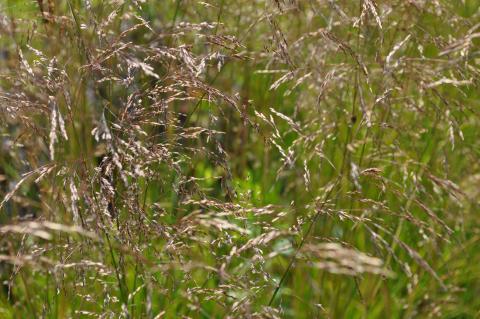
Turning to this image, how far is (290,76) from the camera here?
2.28 m

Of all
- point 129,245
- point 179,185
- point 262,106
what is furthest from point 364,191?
point 129,245

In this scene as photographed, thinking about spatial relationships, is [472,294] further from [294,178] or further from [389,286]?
[294,178]

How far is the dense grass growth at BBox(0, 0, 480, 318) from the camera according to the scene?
1.89 m

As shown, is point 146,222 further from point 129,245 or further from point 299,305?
point 299,305

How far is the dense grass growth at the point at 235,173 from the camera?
6.22 feet

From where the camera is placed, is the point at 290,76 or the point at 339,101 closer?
the point at 290,76

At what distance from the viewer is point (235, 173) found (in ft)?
11.8

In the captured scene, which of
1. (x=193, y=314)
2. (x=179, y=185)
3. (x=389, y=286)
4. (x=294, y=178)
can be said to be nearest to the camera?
(x=179, y=185)

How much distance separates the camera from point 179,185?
2.04 m

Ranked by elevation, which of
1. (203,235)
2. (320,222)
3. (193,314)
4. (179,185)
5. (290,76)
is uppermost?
(290,76)

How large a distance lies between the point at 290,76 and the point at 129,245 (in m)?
0.69

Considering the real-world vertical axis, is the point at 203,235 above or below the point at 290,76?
below

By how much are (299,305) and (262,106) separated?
1.02 meters

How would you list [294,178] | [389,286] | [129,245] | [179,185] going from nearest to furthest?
[129,245]
[179,185]
[389,286]
[294,178]
